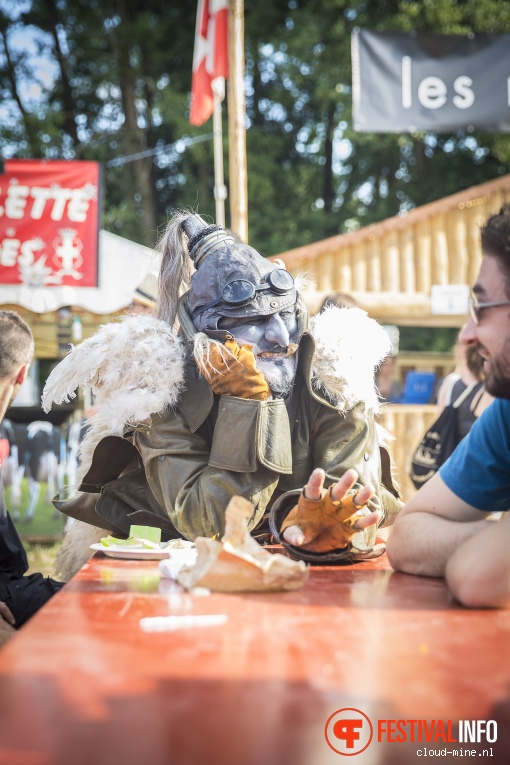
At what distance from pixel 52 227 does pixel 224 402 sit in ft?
17.0

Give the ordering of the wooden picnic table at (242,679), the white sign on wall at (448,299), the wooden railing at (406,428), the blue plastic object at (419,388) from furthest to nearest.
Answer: the white sign on wall at (448,299)
the blue plastic object at (419,388)
the wooden railing at (406,428)
the wooden picnic table at (242,679)

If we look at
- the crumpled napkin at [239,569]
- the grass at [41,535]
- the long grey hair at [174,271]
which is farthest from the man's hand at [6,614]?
the grass at [41,535]


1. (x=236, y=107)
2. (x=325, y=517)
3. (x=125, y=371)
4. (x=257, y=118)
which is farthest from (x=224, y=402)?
(x=257, y=118)

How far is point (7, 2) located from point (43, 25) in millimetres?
949

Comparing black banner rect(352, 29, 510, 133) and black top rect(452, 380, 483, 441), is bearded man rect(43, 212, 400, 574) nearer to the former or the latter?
black top rect(452, 380, 483, 441)

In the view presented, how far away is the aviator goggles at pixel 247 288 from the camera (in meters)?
2.28

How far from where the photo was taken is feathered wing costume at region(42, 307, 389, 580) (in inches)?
87.8

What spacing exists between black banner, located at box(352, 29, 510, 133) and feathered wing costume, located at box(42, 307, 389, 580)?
12.0ft

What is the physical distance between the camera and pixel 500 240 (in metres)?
1.75

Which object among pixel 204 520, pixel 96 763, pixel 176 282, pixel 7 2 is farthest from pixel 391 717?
pixel 7 2

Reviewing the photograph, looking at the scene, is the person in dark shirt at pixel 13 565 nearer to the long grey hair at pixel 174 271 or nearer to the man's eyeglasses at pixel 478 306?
the long grey hair at pixel 174 271

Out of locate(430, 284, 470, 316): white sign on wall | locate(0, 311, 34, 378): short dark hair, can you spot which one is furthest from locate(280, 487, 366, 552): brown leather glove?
locate(430, 284, 470, 316): white sign on wall

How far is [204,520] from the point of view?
209 cm

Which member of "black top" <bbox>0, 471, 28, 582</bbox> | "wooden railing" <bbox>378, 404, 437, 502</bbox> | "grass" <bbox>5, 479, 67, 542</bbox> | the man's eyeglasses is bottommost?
"grass" <bbox>5, 479, 67, 542</bbox>
